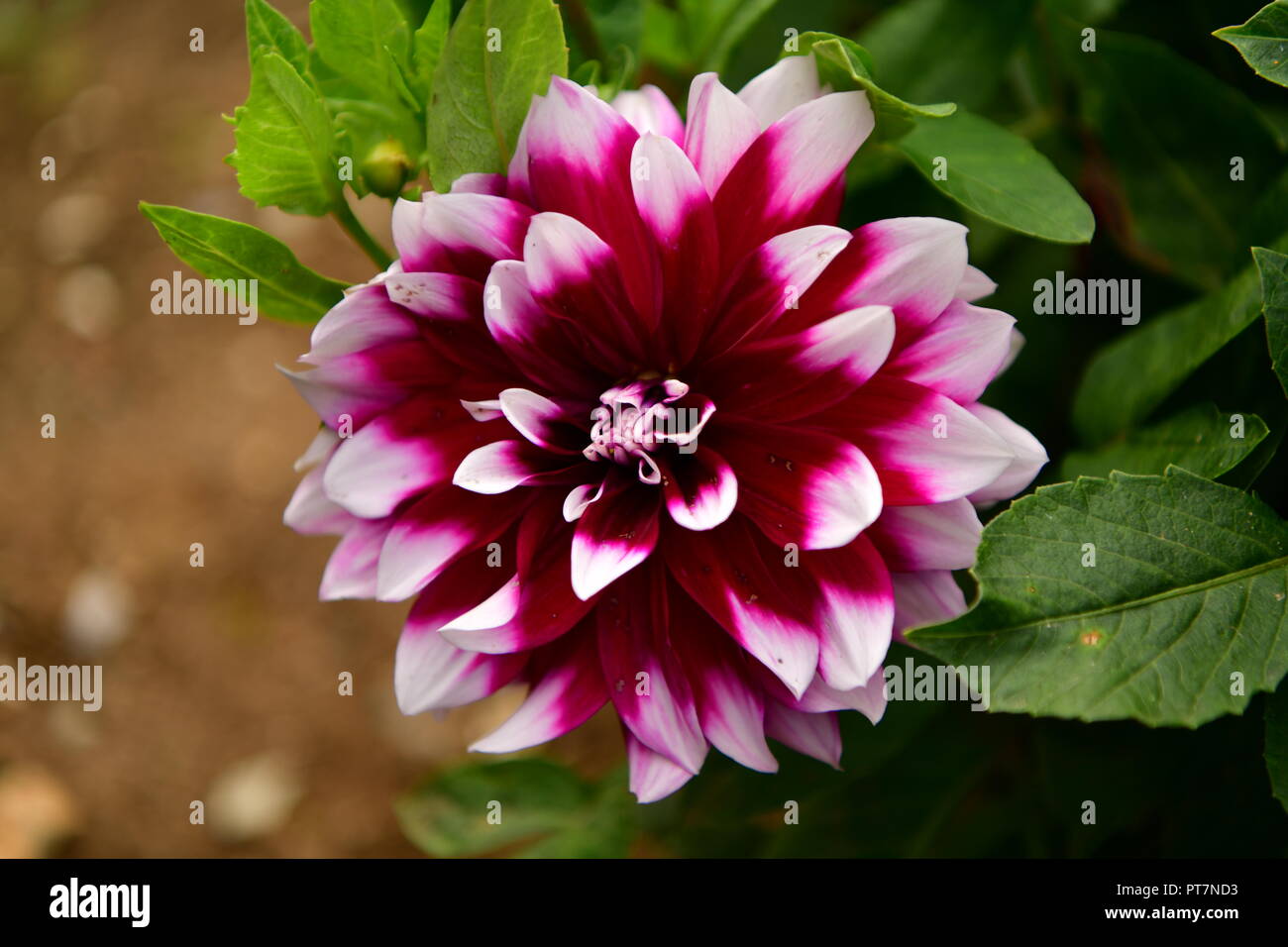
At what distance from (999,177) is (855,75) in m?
0.19

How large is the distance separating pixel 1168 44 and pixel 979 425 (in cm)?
64

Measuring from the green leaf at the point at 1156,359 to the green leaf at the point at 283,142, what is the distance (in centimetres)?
61

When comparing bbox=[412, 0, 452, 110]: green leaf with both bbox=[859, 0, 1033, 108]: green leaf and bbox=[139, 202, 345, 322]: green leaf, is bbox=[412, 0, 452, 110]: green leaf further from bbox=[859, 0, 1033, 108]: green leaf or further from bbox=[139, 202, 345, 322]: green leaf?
bbox=[859, 0, 1033, 108]: green leaf

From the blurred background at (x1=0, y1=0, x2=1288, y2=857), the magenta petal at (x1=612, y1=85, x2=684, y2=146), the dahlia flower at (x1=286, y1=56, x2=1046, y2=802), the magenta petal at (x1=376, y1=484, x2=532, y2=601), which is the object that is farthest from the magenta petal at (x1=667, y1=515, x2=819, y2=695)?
the blurred background at (x1=0, y1=0, x2=1288, y2=857)

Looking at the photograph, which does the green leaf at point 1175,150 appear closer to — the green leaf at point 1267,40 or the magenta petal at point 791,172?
the green leaf at point 1267,40

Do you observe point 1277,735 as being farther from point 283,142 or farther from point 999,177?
point 283,142

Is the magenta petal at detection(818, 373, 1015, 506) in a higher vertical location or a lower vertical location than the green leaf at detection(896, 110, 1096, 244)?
lower

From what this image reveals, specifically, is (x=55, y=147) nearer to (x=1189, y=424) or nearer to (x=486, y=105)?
(x=486, y=105)

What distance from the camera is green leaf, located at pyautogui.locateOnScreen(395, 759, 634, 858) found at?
1.06m

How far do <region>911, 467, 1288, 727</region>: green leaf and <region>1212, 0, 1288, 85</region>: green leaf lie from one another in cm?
25

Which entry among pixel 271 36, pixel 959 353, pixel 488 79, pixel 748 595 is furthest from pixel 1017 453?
pixel 271 36

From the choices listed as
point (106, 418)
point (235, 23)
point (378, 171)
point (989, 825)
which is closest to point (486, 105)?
point (378, 171)

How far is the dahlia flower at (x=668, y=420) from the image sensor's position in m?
0.57

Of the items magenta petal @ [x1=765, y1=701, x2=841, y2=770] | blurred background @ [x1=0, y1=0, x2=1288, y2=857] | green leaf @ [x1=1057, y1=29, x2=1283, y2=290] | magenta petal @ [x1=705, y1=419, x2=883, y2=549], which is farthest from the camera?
blurred background @ [x1=0, y1=0, x2=1288, y2=857]
